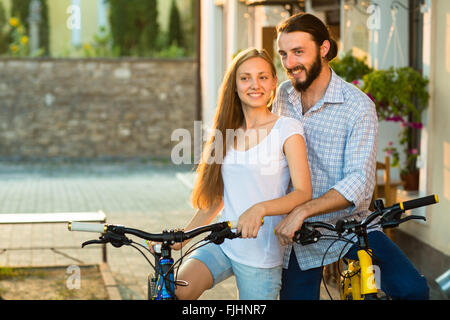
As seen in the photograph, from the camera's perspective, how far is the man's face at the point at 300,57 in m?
3.03

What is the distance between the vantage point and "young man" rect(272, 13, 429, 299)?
2854mm

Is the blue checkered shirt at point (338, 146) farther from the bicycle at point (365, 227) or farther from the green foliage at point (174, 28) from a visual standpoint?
the green foliage at point (174, 28)

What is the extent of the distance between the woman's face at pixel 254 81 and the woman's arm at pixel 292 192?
21 centimetres

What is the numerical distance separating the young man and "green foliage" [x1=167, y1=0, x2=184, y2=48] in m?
20.8

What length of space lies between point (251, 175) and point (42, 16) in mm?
22139

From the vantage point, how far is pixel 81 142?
19953 mm

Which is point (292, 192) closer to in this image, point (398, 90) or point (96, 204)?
point (398, 90)

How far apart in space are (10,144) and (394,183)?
14.9 m

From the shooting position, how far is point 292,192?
272cm

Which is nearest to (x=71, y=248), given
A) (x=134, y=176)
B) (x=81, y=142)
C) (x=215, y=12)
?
(x=215, y=12)

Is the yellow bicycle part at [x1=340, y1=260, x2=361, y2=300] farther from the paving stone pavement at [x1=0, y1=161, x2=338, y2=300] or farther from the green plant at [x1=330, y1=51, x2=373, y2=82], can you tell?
the green plant at [x1=330, y1=51, x2=373, y2=82]

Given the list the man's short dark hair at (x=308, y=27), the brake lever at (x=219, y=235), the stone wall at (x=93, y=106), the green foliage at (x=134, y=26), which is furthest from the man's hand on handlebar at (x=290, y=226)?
the green foliage at (x=134, y=26)

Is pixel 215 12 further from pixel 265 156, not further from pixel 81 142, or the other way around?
pixel 265 156

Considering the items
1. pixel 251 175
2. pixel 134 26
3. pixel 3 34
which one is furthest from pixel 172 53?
pixel 251 175
